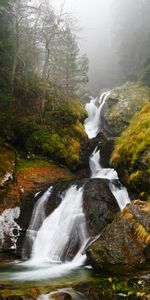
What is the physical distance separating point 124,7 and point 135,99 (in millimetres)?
26335

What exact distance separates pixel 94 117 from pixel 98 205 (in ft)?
71.1

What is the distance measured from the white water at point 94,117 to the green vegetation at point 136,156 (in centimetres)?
1417

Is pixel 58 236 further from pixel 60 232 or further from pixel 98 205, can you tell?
pixel 98 205

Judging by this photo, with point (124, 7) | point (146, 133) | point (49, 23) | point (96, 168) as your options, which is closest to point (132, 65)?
point (124, 7)

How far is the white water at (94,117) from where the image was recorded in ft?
105

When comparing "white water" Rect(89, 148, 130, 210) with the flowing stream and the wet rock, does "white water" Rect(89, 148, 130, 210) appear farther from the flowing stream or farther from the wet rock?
the wet rock

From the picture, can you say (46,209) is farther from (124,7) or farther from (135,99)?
(124,7)

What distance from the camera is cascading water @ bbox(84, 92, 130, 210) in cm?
1498

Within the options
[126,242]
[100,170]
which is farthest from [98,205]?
[100,170]

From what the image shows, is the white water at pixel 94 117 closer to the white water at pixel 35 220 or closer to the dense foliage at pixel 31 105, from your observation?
the dense foliage at pixel 31 105

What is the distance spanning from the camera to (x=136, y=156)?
48.0 ft

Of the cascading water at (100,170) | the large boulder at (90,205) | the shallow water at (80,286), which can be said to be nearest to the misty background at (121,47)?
the cascading water at (100,170)

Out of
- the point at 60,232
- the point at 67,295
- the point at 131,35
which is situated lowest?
the point at 67,295

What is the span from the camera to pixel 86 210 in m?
13.8
